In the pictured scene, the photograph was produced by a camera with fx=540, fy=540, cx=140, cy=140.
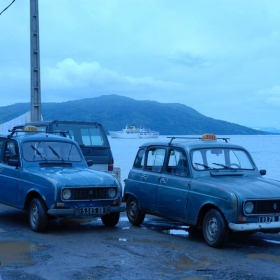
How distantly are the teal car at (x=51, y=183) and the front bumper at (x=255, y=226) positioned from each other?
2.61 meters

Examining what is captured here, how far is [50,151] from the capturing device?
11.2m

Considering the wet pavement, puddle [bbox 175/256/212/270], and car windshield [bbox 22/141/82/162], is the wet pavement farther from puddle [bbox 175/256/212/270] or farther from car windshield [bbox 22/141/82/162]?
car windshield [bbox 22/141/82/162]

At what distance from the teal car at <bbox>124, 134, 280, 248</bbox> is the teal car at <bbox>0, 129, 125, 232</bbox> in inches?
29.2

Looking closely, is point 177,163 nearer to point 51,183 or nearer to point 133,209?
point 133,209

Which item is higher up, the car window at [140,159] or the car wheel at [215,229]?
the car window at [140,159]

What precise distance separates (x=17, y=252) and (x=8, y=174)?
2.99 metres

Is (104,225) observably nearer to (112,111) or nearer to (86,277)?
(86,277)

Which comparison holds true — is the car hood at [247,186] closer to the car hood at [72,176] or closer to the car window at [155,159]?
the car window at [155,159]

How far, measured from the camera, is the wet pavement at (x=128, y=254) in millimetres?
7094

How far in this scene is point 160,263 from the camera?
7.68 metres

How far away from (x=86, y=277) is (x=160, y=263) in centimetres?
128

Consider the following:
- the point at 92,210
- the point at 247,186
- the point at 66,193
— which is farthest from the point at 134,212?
the point at 247,186

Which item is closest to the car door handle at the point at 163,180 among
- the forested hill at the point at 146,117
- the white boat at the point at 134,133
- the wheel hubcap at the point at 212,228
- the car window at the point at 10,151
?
the wheel hubcap at the point at 212,228

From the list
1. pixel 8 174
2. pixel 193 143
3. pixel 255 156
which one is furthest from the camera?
pixel 255 156
